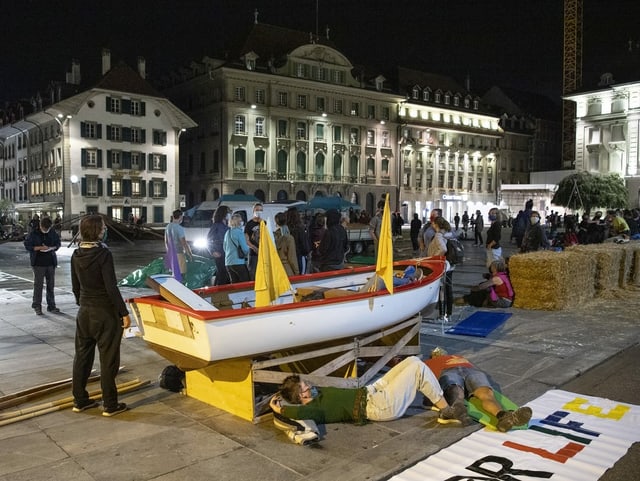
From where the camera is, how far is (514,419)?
18.2ft

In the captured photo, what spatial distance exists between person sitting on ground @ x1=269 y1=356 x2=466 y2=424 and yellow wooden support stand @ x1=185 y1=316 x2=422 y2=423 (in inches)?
9.4

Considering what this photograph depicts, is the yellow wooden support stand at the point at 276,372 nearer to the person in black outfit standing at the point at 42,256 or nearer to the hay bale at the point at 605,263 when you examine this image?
the person in black outfit standing at the point at 42,256

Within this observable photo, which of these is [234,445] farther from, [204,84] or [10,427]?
[204,84]

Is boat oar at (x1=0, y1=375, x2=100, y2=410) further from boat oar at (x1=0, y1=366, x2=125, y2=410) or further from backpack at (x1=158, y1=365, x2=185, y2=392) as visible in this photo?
backpack at (x1=158, y1=365, x2=185, y2=392)

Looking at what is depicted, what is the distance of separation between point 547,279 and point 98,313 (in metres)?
9.05

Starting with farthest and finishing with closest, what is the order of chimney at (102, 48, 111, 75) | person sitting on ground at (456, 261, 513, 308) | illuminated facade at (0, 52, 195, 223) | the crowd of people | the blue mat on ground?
chimney at (102, 48, 111, 75), illuminated facade at (0, 52, 195, 223), person sitting on ground at (456, 261, 513, 308), the crowd of people, the blue mat on ground

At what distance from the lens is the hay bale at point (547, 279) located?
12.0 metres

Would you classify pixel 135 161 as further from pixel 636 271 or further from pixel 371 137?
pixel 636 271

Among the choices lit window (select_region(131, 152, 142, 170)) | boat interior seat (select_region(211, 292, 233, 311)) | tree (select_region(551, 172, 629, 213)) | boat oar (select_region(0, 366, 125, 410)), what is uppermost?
lit window (select_region(131, 152, 142, 170))

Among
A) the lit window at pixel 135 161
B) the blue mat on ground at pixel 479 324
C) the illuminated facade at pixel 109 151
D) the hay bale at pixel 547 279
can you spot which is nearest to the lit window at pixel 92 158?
the illuminated facade at pixel 109 151

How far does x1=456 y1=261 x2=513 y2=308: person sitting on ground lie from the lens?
1239 centimetres

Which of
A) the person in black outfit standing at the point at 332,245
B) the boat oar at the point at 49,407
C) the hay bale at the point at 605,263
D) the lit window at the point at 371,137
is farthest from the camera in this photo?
the lit window at the point at 371,137

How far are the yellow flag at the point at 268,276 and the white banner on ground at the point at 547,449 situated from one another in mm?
2541

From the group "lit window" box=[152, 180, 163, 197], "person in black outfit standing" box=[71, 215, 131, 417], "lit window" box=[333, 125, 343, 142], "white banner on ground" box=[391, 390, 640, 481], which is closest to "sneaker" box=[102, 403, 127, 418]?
"person in black outfit standing" box=[71, 215, 131, 417]
